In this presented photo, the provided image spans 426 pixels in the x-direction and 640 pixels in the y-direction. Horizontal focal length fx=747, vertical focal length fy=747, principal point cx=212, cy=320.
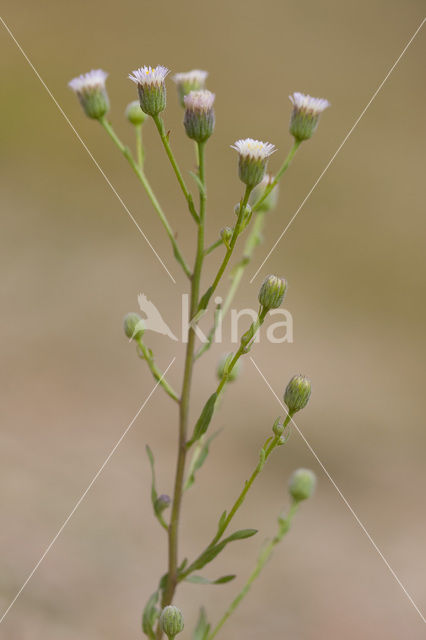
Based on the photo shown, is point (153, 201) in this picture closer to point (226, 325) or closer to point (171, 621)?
point (171, 621)

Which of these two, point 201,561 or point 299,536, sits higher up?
point 201,561

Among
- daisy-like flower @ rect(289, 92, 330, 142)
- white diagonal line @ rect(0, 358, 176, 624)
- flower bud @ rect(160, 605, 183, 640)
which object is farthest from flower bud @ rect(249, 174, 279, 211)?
flower bud @ rect(160, 605, 183, 640)

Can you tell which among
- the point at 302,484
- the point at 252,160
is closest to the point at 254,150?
the point at 252,160

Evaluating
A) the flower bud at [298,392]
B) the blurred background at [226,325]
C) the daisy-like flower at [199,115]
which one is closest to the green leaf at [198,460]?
the flower bud at [298,392]

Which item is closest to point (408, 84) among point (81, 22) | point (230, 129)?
point (230, 129)

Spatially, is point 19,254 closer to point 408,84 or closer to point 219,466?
point 219,466

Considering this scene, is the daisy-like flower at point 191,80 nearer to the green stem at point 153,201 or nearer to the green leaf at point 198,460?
the green stem at point 153,201

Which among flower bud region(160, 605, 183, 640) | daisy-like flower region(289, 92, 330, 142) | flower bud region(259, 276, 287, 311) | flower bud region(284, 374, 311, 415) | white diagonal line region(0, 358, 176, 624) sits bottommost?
white diagonal line region(0, 358, 176, 624)

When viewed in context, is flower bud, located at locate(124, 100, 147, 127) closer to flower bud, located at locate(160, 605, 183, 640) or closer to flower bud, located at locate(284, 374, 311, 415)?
flower bud, located at locate(284, 374, 311, 415)
